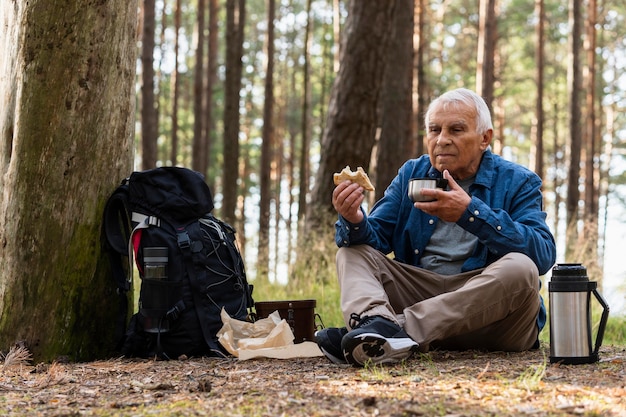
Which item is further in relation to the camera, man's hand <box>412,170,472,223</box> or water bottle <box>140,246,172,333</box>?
water bottle <box>140,246,172,333</box>

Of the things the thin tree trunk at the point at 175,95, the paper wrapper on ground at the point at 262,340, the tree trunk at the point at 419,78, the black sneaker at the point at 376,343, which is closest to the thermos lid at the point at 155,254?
the paper wrapper on ground at the point at 262,340

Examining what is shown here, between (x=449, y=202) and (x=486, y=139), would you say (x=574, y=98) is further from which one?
(x=449, y=202)

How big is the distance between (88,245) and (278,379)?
58.7 inches

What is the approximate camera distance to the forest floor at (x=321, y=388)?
259 cm

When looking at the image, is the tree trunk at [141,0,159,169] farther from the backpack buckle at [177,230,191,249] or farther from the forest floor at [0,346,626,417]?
the forest floor at [0,346,626,417]

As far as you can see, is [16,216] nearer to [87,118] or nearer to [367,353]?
[87,118]

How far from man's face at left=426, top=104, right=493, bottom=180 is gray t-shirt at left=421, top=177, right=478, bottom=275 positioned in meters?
0.17

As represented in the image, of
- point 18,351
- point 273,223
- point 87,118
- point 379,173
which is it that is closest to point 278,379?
point 18,351

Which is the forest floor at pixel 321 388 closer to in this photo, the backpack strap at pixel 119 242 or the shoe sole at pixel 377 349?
the shoe sole at pixel 377 349

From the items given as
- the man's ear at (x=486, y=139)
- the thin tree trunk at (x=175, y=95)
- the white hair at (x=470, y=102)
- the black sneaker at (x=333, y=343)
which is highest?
the thin tree trunk at (x=175, y=95)

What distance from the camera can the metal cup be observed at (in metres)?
3.62

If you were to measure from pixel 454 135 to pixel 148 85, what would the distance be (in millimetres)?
9764

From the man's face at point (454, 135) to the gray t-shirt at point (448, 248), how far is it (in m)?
0.17

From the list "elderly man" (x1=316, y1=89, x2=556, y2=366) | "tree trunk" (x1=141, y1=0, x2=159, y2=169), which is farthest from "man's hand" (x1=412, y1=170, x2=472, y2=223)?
"tree trunk" (x1=141, y1=0, x2=159, y2=169)
